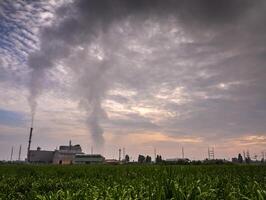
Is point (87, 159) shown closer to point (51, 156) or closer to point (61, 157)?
point (61, 157)

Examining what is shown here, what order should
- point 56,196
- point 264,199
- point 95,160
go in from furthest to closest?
1. point 95,160
2. point 56,196
3. point 264,199

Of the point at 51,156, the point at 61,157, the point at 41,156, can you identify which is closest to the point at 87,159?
the point at 61,157

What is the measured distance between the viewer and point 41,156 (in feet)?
488

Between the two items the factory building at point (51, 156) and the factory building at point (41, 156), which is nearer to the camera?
the factory building at point (51, 156)

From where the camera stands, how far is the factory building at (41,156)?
481 feet

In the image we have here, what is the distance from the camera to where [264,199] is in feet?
14.6

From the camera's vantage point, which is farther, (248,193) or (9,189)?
(9,189)

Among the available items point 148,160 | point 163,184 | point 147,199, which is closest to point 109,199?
point 147,199

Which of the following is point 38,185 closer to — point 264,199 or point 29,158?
point 264,199

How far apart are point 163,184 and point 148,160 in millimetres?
169354

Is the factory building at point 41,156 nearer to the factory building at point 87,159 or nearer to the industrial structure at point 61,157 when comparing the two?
the industrial structure at point 61,157

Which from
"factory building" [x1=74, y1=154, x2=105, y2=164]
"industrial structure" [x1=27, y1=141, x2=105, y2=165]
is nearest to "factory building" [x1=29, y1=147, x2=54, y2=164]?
"industrial structure" [x1=27, y1=141, x2=105, y2=165]

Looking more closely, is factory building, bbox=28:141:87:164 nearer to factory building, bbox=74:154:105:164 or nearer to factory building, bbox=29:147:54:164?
factory building, bbox=29:147:54:164

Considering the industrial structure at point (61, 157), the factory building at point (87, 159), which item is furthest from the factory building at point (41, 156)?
the factory building at point (87, 159)
